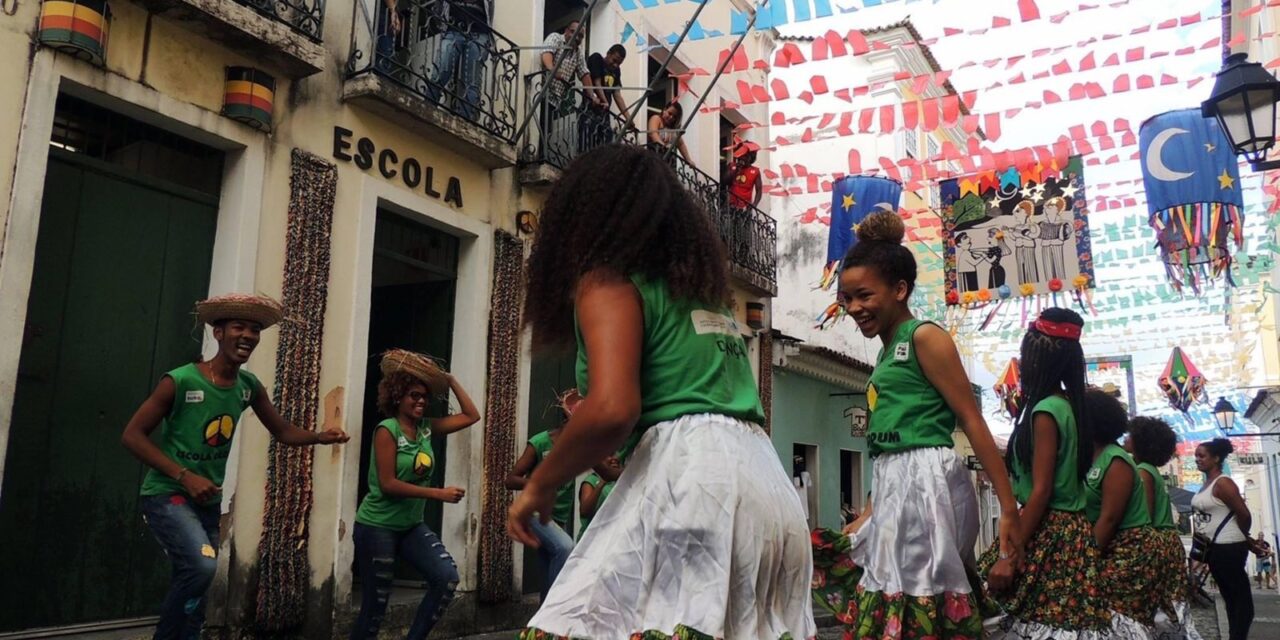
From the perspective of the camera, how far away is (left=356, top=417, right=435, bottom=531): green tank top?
5574 mm

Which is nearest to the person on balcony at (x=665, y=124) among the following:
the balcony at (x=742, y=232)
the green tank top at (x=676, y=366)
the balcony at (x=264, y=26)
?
the balcony at (x=742, y=232)

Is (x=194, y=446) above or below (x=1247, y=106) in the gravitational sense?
below

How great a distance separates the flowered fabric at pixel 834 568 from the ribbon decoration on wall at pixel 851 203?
34.8 ft

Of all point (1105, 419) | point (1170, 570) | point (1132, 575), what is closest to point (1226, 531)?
point (1170, 570)

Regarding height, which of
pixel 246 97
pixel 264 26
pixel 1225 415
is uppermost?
pixel 264 26

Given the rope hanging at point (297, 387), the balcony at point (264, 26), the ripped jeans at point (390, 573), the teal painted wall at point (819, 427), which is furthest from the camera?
the teal painted wall at point (819, 427)

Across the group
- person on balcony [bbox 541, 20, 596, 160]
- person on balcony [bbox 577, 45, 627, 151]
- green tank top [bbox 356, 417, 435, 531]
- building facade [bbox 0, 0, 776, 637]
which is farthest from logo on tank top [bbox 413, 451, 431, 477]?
person on balcony [bbox 577, 45, 627, 151]

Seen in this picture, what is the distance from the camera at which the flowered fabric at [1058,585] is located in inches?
152

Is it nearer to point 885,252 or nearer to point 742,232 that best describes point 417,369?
point 885,252

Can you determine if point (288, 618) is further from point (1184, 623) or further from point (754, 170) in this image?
point (754, 170)

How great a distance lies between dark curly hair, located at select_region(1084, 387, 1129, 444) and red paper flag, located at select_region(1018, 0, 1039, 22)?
4.72 meters

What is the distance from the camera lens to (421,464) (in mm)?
5750

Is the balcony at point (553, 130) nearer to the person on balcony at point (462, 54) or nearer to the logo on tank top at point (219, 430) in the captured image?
the person on balcony at point (462, 54)

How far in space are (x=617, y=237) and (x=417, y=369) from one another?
3.73 m
